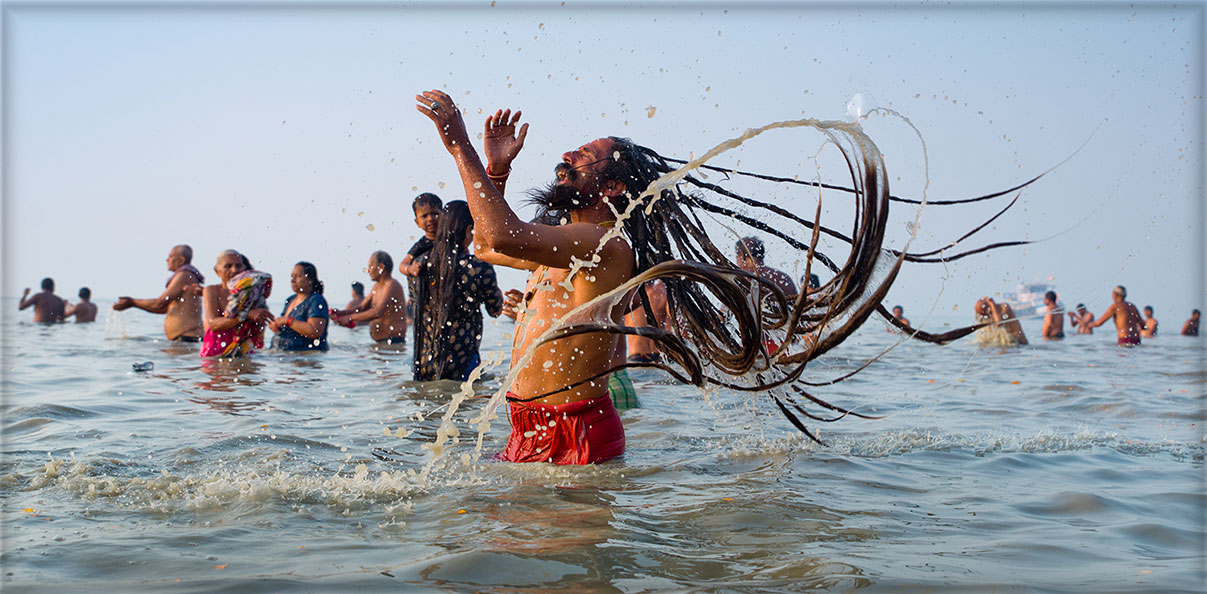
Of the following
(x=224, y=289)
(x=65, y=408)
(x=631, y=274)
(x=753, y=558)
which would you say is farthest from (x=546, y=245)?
(x=224, y=289)

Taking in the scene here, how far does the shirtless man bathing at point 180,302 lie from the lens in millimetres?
11813

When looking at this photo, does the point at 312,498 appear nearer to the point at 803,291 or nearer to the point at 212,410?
the point at 803,291

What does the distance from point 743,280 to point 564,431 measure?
1.07 meters

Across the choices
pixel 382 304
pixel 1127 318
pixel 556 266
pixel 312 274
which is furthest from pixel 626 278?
pixel 1127 318

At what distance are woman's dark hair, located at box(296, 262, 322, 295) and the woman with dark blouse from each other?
3.19 metres

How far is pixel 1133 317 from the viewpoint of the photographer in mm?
17672

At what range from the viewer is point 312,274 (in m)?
10.1

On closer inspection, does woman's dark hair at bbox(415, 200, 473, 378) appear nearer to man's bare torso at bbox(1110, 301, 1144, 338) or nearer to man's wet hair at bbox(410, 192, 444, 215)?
man's wet hair at bbox(410, 192, 444, 215)

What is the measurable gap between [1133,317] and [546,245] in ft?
58.4

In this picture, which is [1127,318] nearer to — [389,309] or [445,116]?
[389,309]

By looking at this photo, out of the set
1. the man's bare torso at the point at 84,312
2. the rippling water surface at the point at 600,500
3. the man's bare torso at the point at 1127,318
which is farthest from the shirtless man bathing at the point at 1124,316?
the man's bare torso at the point at 84,312

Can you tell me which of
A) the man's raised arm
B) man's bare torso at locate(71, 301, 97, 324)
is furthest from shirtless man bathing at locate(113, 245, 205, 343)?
man's bare torso at locate(71, 301, 97, 324)

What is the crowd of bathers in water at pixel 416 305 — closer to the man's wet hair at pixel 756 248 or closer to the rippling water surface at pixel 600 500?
the man's wet hair at pixel 756 248

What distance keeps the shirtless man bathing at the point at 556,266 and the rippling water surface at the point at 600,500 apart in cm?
17
